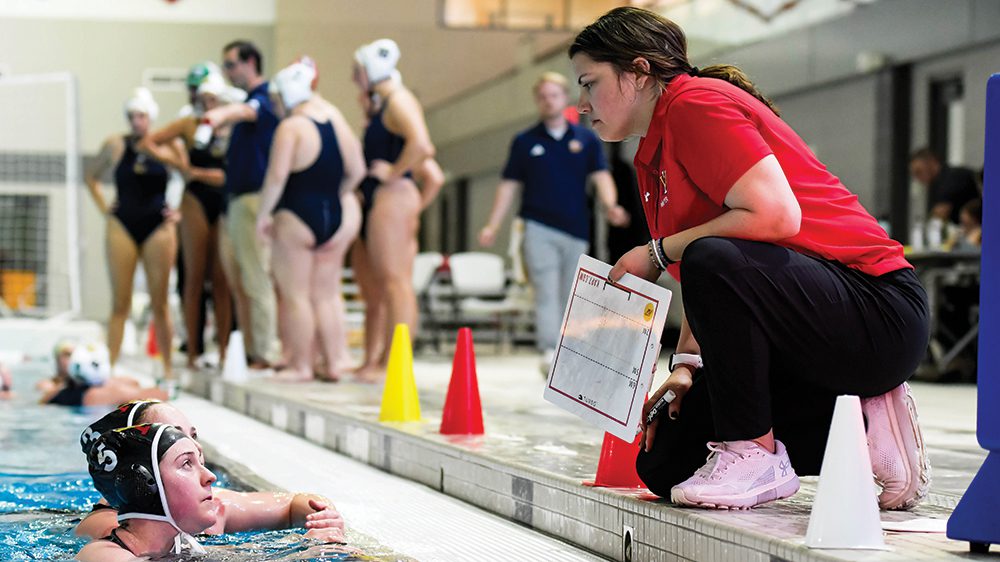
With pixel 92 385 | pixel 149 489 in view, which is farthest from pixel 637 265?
pixel 92 385

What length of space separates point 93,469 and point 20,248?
2088 centimetres

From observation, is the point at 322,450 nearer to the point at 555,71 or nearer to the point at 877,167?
the point at 877,167

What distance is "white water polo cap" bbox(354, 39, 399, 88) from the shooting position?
22.5 feet

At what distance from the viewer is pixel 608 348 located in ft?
9.32

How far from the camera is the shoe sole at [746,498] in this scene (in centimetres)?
262

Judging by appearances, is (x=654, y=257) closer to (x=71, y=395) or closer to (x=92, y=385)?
(x=92, y=385)

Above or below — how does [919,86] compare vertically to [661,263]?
above

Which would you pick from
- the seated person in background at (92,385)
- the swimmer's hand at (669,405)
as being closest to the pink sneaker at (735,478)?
the swimmer's hand at (669,405)

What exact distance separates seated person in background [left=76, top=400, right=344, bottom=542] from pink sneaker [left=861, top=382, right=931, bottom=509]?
4.31 ft

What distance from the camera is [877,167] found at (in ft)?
35.4

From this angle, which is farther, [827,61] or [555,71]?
[555,71]

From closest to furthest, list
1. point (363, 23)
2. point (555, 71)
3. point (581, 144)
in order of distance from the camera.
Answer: point (581, 144)
point (555, 71)
point (363, 23)

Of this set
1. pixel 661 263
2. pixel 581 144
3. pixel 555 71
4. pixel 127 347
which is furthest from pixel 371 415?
pixel 555 71

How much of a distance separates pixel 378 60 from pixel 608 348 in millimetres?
4361
